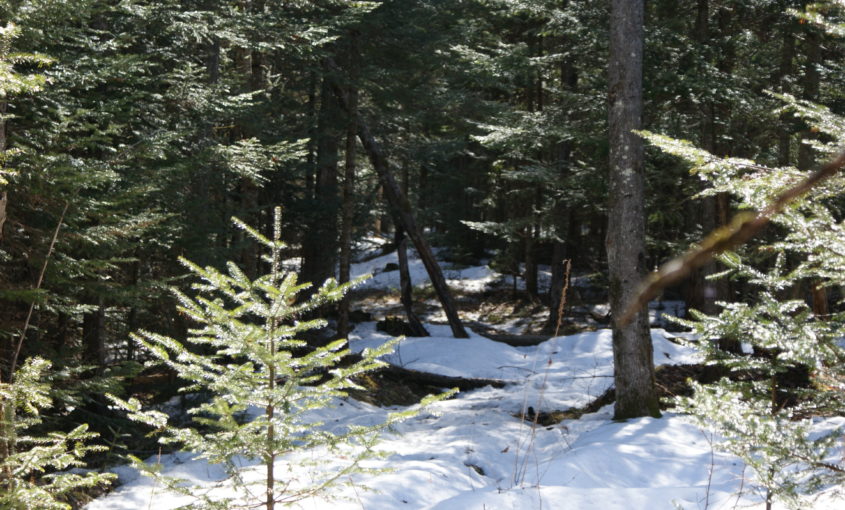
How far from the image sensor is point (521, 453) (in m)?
6.79

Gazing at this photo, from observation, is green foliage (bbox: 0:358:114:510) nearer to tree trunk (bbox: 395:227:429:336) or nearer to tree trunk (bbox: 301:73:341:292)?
tree trunk (bbox: 301:73:341:292)

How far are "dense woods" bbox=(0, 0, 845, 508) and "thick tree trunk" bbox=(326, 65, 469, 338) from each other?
0.05 m

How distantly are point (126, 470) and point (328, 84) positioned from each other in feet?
30.4

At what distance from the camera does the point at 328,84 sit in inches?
514

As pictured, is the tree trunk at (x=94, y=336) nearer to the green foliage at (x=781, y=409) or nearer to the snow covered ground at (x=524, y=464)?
the snow covered ground at (x=524, y=464)

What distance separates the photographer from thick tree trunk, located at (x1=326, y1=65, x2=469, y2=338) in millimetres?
13227

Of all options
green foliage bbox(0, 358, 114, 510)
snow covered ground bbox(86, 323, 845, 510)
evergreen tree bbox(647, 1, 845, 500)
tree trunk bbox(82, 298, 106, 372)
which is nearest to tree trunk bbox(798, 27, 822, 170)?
snow covered ground bbox(86, 323, 845, 510)

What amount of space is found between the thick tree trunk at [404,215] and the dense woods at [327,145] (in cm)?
5

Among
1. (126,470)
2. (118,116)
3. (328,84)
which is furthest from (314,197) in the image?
(126,470)

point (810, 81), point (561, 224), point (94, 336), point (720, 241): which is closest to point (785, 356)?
point (720, 241)

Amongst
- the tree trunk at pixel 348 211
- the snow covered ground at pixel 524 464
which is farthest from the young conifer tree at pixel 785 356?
the tree trunk at pixel 348 211

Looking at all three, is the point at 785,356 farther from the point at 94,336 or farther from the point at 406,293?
the point at 406,293

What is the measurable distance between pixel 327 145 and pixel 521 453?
9.52m

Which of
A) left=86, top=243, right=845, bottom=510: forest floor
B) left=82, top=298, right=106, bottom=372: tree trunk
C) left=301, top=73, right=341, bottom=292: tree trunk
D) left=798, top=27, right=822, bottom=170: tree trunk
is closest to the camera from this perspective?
left=86, top=243, right=845, bottom=510: forest floor
